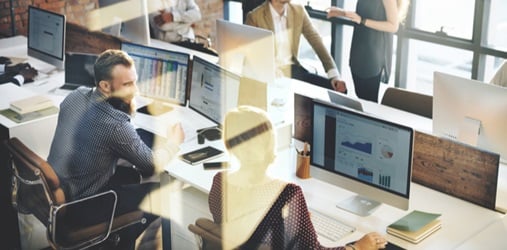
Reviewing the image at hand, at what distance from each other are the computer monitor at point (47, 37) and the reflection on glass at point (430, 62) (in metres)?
2.86

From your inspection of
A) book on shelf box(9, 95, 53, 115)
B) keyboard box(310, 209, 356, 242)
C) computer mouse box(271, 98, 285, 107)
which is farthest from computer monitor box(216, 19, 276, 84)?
keyboard box(310, 209, 356, 242)

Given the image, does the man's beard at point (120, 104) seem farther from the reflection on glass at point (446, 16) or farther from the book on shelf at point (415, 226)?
the reflection on glass at point (446, 16)

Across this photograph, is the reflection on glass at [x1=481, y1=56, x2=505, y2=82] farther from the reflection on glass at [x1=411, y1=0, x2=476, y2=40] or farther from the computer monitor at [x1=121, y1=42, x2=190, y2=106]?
the computer monitor at [x1=121, y1=42, x2=190, y2=106]

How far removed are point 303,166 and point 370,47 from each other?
2.01 metres

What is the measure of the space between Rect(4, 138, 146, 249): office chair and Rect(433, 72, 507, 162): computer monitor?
1677 mm

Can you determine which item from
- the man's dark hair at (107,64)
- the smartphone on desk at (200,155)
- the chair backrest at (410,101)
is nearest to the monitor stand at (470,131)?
the chair backrest at (410,101)

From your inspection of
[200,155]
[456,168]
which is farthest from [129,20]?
[456,168]

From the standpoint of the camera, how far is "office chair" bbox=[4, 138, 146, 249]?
3555mm

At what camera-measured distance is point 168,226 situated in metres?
3.95

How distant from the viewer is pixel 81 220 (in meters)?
3.77

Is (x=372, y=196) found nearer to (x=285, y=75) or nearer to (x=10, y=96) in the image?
(x=285, y=75)

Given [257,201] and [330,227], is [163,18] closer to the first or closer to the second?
[330,227]

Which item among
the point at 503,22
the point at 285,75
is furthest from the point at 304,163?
the point at 503,22

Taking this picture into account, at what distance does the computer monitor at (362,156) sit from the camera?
324cm
